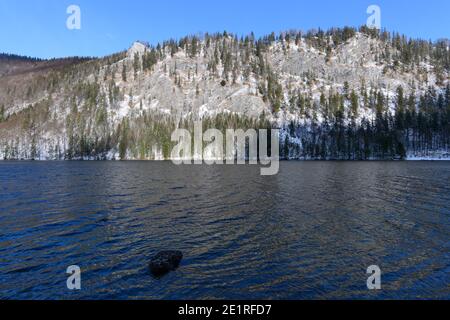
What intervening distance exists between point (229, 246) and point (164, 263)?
6.41m

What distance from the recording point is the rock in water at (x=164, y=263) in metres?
18.9

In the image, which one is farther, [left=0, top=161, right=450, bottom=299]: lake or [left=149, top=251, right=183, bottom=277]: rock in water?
[left=149, top=251, right=183, bottom=277]: rock in water

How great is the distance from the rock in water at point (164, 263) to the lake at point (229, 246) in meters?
0.48

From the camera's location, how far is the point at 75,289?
1702 cm

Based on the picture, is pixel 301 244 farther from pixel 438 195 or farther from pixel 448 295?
pixel 438 195

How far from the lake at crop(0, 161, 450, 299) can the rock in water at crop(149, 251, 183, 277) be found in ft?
1.58

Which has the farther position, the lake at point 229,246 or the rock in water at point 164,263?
the rock in water at point 164,263

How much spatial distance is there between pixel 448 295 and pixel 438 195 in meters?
37.8

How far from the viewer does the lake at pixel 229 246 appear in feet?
56.2

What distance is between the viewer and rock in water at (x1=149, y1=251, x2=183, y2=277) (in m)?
18.9

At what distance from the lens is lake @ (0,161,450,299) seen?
17.1 meters

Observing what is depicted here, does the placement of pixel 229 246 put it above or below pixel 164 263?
below

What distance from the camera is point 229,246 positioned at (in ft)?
79.4
